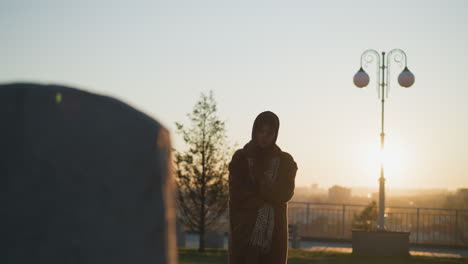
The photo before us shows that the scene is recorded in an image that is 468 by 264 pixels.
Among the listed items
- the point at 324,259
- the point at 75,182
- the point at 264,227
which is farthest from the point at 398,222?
the point at 75,182

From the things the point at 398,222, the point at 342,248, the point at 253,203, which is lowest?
the point at 342,248

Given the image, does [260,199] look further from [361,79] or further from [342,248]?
[342,248]

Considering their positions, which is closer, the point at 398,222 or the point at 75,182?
the point at 75,182

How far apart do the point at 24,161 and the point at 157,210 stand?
0.35 metres

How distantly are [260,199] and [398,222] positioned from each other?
57.5 feet

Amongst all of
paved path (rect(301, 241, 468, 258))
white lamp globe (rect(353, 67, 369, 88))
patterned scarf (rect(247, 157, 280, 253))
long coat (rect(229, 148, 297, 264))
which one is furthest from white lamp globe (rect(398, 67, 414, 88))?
patterned scarf (rect(247, 157, 280, 253))

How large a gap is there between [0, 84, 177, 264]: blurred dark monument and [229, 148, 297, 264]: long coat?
3.44 meters

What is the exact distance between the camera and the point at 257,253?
5078mm

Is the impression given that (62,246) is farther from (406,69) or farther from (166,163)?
(406,69)

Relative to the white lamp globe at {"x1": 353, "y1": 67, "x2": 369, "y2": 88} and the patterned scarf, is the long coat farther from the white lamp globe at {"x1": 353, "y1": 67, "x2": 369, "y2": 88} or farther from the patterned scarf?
the white lamp globe at {"x1": 353, "y1": 67, "x2": 369, "y2": 88}

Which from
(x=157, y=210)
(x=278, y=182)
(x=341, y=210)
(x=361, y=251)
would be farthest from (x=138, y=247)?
(x=341, y=210)

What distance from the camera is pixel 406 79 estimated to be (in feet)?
49.5

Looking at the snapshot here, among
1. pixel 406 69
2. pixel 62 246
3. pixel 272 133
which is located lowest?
pixel 62 246

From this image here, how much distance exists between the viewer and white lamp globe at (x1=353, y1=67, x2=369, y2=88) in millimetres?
15312
